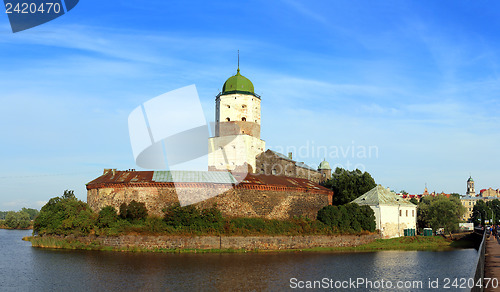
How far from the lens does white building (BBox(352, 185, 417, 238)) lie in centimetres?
4856

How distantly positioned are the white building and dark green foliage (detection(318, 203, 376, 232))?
5.22 ft

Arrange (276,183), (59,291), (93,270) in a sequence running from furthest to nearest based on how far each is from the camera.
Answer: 1. (276,183)
2. (93,270)
3. (59,291)

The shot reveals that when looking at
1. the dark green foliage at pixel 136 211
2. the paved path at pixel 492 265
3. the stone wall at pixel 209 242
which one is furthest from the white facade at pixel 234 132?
the paved path at pixel 492 265

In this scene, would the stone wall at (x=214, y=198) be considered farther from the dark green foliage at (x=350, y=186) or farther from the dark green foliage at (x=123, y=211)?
the dark green foliage at (x=350, y=186)

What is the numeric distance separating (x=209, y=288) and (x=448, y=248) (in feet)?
104

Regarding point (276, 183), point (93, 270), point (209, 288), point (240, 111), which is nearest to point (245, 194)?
point (276, 183)

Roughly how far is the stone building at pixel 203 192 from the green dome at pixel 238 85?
44.3ft

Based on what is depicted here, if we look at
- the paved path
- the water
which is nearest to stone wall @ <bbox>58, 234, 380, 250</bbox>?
the water

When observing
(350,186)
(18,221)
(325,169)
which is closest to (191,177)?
(350,186)

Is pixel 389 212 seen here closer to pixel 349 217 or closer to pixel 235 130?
pixel 349 217

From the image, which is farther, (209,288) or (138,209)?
(138,209)

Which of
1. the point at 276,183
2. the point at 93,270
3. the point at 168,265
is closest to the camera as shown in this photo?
the point at 93,270

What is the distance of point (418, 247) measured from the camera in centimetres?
4456

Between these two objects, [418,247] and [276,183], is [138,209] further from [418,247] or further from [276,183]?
[418,247]
